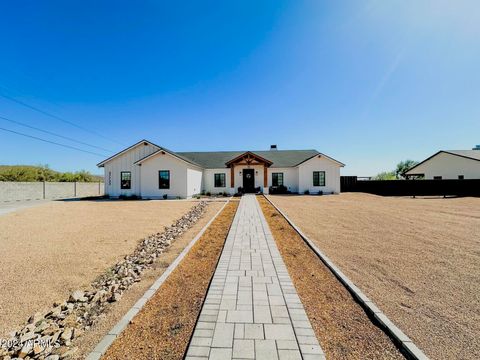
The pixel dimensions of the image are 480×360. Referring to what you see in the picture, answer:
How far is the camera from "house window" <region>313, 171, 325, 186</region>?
2408cm

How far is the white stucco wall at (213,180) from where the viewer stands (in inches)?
965

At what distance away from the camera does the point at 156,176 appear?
20.3 m

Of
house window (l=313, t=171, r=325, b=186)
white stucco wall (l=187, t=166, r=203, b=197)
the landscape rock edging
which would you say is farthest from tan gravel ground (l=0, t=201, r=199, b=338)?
house window (l=313, t=171, r=325, b=186)

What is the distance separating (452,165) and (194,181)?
31072 millimetres

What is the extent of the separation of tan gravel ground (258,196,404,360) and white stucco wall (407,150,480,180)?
108ft

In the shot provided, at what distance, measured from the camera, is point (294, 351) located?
7.66 ft

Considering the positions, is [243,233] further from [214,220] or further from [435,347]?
[435,347]

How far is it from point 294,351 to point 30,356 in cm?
273

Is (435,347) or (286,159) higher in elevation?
(286,159)

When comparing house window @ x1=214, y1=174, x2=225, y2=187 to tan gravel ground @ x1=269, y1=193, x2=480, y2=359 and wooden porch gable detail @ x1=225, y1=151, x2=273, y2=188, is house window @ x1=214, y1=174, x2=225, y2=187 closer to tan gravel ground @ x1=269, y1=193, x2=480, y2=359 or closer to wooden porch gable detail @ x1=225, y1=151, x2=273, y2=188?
wooden porch gable detail @ x1=225, y1=151, x2=273, y2=188

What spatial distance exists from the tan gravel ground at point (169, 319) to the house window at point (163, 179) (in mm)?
16257

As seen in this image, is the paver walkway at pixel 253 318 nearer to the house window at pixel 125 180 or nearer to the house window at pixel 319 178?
the house window at pixel 125 180

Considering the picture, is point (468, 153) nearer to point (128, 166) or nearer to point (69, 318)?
point (128, 166)

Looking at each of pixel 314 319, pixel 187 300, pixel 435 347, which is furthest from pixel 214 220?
pixel 435 347
